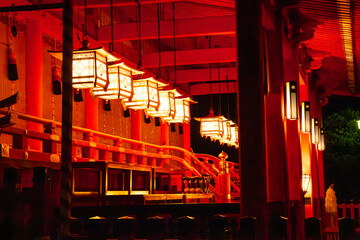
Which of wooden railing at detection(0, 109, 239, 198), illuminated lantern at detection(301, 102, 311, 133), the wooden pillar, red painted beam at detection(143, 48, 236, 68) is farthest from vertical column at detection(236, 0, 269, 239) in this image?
red painted beam at detection(143, 48, 236, 68)

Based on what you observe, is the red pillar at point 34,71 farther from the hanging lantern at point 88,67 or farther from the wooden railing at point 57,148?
the hanging lantern at point 88,67

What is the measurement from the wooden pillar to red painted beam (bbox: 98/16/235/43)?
318 inches

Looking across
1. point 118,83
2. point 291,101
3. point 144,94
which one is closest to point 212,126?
point 291,101

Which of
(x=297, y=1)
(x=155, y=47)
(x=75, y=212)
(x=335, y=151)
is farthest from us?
(x=335, y=151)

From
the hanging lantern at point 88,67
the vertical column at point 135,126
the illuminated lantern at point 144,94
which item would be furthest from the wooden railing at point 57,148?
the illuminated lantern at point 144,94

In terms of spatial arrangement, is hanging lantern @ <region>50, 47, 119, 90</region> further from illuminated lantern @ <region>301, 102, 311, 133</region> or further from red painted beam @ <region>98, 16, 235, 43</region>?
illuminated lantern @ <region>301, 102, 311, 133</region>

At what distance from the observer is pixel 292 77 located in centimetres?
1044

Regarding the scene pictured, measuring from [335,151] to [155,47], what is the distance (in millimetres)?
11491

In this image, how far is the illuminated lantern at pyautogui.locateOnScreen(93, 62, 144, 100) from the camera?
23.2 feet

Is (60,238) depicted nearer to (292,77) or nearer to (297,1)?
(297,1)

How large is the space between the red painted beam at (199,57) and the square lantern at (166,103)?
5196 mm

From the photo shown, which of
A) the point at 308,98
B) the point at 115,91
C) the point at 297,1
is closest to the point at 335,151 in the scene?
the point at 308,98

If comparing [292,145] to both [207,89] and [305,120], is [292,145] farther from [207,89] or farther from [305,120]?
[207,89]

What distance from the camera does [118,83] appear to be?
705 cm
